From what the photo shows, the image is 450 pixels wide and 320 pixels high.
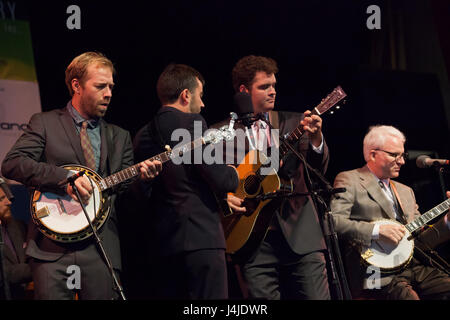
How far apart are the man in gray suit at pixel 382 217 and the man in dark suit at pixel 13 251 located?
101 inches

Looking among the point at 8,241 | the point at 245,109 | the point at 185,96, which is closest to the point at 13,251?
the point at 8,241

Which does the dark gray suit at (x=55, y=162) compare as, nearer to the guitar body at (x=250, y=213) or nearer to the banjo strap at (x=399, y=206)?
the guitar body at (x=250, y=213)

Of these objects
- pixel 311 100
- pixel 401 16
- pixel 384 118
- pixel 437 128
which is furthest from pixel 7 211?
pixel 401 16

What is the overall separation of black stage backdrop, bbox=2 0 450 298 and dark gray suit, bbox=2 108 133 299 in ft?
5.35

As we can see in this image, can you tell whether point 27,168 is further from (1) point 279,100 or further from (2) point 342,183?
(1) point 279,100

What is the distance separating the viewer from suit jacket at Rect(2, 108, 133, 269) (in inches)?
145

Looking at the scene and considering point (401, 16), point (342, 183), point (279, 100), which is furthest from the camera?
point (401, 16)

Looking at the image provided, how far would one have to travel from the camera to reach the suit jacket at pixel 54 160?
12.1 feet

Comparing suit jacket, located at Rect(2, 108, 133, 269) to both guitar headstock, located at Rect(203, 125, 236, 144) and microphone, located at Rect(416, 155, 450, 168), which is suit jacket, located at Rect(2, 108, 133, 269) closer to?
guitar headstock, located at Rect(203, 125, 236, 144)

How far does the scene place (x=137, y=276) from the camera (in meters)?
5.27

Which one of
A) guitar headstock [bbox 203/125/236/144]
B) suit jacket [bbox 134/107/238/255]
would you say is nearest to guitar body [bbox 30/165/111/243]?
suit jacket [bbox 134/107/238/255]

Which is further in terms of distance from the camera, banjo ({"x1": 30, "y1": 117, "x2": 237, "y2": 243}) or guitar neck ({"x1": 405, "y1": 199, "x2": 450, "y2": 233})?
guitar neck ({"x1": 405, "y1": 199, "x2": 450, "y2": 233})

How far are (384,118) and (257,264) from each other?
9.50 feet

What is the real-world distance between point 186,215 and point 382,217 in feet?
7.10
